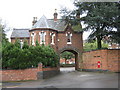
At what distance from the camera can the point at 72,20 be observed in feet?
83.2

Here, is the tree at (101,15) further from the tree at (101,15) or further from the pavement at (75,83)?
the pavement at (75,83)

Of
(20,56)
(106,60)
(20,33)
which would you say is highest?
(20,33)

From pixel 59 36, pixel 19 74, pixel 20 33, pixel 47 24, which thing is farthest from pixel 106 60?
pixel 20 33

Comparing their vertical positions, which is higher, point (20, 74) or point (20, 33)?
point (20, 33)

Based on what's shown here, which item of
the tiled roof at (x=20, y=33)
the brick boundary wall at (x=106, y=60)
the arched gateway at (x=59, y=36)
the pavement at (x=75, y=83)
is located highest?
the tiled roof at (x=20, y=33)

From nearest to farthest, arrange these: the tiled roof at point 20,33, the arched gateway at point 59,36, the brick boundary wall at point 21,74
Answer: the brick boundary wall at point 21,74 → the arched gateway at point 59,36 → the tiled roof at point 20,33

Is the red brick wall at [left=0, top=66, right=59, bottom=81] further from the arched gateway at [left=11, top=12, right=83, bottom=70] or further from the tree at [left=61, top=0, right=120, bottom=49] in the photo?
the arched gateway at [left=11, top=12, right=83, bottom=70]

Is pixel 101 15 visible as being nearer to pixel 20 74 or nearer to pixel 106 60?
pixel 106 60

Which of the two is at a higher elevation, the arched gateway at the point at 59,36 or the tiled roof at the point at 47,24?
the tiled roof at the point at 47,24

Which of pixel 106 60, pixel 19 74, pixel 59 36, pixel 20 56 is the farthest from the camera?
pixel 59 36

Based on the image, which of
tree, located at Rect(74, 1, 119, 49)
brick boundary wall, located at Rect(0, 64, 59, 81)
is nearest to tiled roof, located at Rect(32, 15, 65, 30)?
tree, located at Rect(74, 1, 119, 49)

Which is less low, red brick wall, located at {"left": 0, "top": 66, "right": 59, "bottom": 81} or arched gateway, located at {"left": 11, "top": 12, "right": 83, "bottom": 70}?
arched gateway, located at {"left": 11, "top": 12, "right": 83, "bottom": 70}

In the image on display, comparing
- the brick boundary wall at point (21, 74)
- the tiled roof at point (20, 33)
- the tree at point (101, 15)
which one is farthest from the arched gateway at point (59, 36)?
the brick boundary wall at point (21, 74)

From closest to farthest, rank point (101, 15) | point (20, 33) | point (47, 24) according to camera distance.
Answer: point (101, 15), point (47, 24), point (20, 33)
